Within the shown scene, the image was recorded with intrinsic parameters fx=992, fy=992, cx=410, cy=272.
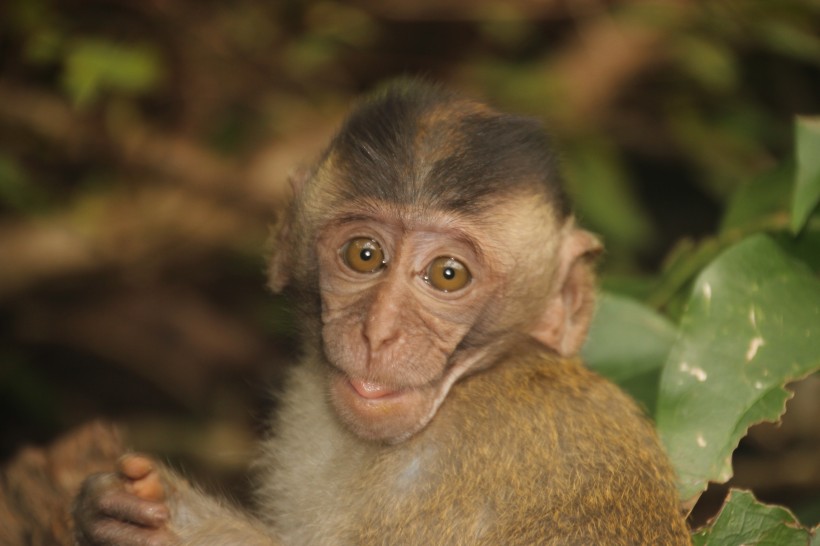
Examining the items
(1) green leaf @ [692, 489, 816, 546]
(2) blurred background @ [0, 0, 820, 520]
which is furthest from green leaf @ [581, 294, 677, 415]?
(2) blurred background @ [0, 0, 820, 520]

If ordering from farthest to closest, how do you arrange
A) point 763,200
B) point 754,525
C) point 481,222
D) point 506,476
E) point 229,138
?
1. point 229,138
2. point 763,200
3. point 481,222
4. point 506,476
5. point 754,525

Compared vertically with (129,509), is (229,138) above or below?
above

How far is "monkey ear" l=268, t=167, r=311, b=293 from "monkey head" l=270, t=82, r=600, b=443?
44 millimetres

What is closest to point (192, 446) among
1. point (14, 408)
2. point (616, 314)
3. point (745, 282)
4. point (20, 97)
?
point (14, 408)

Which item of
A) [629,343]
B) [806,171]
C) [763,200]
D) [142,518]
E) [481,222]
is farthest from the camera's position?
[763,200]

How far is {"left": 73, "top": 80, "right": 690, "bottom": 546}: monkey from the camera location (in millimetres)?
2660

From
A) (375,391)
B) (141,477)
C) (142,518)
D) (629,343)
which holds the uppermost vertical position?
(375,391)

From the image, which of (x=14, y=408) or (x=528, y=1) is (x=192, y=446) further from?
(x=528, y=1)

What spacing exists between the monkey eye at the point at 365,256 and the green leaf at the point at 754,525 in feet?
3.76

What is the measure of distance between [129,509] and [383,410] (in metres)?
0.77

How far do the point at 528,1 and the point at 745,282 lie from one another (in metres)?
3.56

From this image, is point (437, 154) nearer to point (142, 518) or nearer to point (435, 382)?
point (435, 382)

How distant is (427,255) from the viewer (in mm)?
2842

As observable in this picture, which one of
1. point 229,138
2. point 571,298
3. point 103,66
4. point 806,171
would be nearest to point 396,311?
point 571,298
